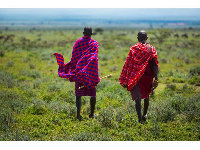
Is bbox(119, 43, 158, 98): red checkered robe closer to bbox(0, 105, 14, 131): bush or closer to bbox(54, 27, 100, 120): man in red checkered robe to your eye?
bbox(54, 27, 100, 120): man in red checkered robe

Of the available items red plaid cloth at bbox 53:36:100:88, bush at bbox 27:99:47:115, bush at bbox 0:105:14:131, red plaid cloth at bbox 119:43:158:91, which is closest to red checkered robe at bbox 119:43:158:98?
red plaid cloth at bbox 119:43:158:91

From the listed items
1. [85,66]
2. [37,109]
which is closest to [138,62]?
[85,66]

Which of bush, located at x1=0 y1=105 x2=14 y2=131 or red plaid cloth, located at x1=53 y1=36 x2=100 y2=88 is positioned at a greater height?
red plaid cloth, located at x1=53 y1=36 x2=100 y2=88

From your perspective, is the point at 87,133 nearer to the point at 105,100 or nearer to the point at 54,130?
the point at 54,130

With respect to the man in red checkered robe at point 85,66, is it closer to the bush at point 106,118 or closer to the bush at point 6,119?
the bush at point 106,118

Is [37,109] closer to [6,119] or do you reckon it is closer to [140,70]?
[6,119]

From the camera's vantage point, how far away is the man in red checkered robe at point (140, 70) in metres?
6.01

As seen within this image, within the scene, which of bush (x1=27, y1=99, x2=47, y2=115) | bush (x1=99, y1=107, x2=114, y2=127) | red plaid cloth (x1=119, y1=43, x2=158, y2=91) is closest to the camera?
red plaid cloth (x1=119, y1=43, x2=158, y2=91)

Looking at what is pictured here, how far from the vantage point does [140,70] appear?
5980 millimetres

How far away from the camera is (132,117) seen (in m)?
6.36

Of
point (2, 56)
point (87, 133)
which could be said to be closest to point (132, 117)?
point (87, 133)

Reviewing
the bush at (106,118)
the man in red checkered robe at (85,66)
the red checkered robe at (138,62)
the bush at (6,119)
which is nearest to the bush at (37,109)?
the bush at (6,119)

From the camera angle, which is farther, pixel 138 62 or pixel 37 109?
pixel 37 109

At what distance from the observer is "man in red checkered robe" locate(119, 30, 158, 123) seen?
6008 millimetres
